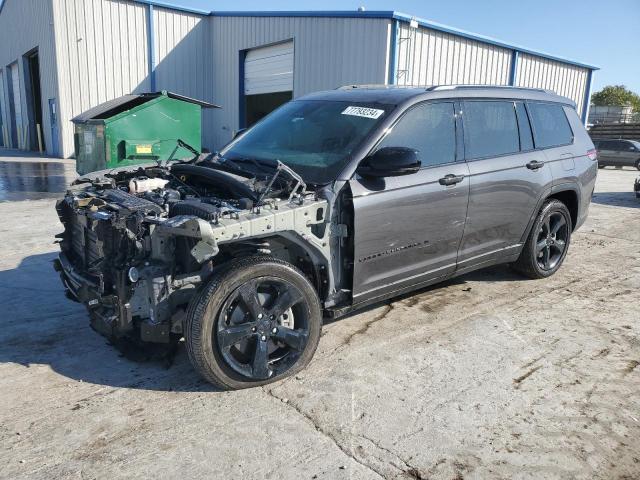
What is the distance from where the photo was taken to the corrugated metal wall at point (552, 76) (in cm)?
1964

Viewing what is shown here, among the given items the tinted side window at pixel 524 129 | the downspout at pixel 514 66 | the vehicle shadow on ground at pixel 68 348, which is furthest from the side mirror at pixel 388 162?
the downspout at pixel 514 66

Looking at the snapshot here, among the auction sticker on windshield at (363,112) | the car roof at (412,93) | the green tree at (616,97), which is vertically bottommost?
the auction sticker on windshield at (363,112)

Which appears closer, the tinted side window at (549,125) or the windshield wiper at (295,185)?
the windshield wiper at (295,185)

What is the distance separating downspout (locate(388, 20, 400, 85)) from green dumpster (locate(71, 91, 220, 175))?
6.99m

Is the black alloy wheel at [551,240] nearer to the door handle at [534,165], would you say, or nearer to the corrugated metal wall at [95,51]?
the door handle at [534,165]

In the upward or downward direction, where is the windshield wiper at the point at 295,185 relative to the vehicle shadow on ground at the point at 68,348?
upward

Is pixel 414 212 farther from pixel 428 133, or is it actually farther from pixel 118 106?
pixel 118 106

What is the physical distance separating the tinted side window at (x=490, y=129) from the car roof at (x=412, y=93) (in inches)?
3.9

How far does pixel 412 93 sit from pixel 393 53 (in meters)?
11.0

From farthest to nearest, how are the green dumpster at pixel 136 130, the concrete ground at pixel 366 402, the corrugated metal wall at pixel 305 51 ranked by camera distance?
the corrugated metal wall at pixel 305 51, the green dumpster at pixel 136 130, the concrete ground at pixel 366 402

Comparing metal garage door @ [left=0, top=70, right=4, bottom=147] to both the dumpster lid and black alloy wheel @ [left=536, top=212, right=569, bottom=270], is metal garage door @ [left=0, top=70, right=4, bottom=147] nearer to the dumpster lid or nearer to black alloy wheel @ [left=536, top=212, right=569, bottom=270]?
the dumpster lid

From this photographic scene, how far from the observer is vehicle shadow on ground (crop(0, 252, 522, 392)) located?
324 centimetres

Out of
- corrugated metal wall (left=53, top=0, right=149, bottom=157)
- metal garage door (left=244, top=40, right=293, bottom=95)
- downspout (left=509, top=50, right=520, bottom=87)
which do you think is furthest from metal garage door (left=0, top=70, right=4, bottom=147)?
downspout (left=509, top=50, right=520, bottom=87)

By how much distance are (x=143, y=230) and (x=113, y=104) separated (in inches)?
261
